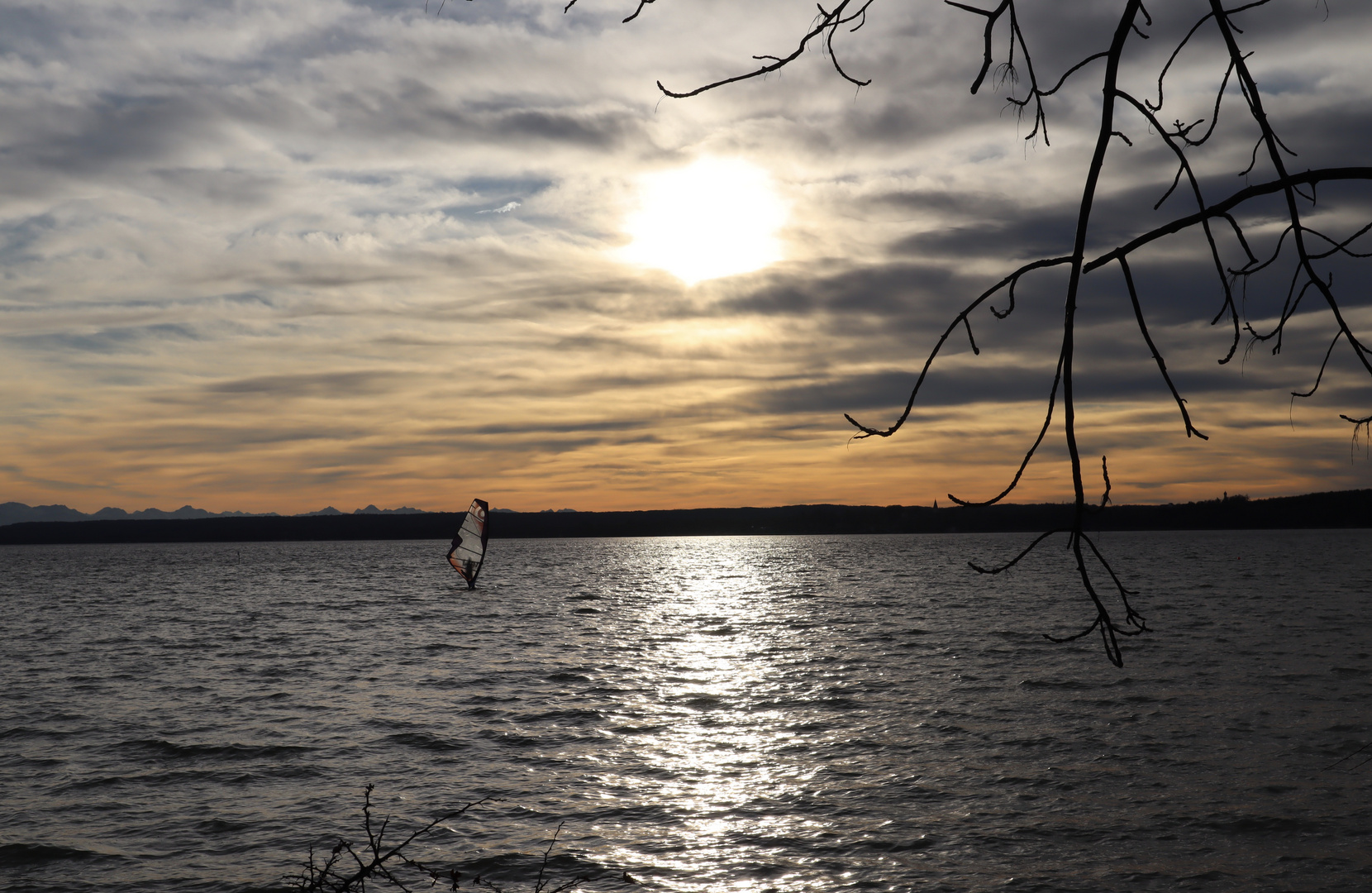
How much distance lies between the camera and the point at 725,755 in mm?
19656

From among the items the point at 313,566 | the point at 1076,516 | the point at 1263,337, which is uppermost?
the point at 1263,337

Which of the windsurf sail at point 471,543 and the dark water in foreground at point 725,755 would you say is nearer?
the dark water in foreground at point 725,755

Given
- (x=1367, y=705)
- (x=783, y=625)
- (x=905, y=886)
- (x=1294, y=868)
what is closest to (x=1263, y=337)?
(x=905, y=886)

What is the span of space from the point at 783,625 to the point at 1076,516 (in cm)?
4749

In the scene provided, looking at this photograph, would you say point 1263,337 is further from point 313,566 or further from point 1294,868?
point 313,566

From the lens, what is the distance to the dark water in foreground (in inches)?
543

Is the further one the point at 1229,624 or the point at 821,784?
the point at 1229,624

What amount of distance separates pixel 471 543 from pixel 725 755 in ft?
225

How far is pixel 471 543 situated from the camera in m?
85.1

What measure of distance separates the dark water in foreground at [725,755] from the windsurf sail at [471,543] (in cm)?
3423

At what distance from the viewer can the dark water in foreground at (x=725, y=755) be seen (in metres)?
13.8

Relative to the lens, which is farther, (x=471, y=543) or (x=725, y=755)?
(x=471, y=543)

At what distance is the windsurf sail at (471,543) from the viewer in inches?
3182

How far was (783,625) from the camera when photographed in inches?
1937
